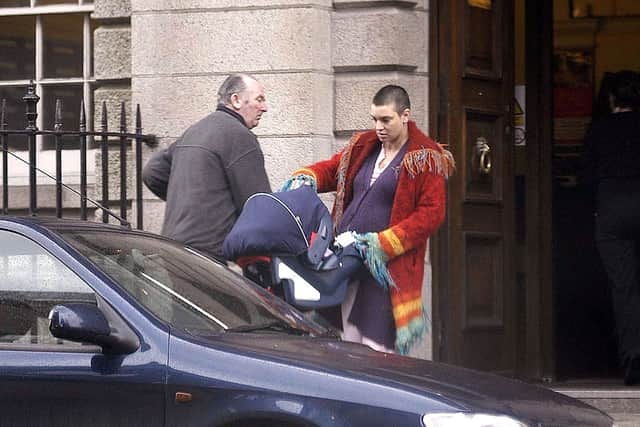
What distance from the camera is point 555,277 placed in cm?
1085

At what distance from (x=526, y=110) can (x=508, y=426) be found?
19.3 feet

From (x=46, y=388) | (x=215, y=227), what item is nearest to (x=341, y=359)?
(x=46, y=388)

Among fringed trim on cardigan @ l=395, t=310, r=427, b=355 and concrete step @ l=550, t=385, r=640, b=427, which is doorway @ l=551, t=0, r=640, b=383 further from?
fringed trim on cardigan @ l=395, t=310, r=427, b=355

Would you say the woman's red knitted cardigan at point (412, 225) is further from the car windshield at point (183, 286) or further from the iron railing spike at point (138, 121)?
the iron railing spike at point (138, 121)

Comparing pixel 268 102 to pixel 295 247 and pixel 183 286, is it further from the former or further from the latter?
pixel 183 286

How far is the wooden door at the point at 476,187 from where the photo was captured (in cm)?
1003

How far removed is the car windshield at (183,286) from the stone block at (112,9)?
4.61 m

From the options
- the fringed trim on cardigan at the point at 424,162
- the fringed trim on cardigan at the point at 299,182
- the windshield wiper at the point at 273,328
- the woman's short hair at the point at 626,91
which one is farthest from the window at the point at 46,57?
the windshield wiper at the point at 273,328

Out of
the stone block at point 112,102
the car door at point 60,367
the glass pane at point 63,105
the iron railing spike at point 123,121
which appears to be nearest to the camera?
the car door at point 60,367

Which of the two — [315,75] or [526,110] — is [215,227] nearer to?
[315,75]

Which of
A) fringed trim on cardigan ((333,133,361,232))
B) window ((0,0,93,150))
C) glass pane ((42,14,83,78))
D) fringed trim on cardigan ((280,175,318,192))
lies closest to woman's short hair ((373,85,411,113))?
fringed trim on cardigan ((333,133,361,232))

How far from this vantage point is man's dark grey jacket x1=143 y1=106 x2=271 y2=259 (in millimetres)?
8062

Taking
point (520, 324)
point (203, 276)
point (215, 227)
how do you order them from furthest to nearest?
point (520, 324), point (215, 227), point (203, 276)

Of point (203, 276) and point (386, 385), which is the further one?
point (203, 276)
